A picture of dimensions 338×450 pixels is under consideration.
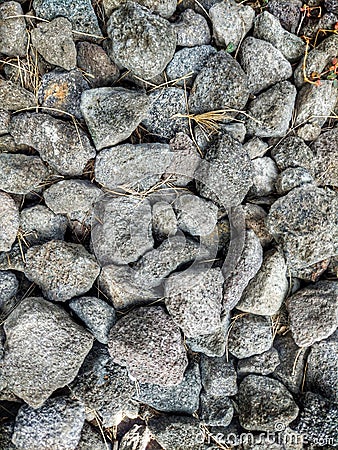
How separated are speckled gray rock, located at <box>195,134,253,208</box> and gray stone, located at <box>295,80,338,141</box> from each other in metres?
0.31

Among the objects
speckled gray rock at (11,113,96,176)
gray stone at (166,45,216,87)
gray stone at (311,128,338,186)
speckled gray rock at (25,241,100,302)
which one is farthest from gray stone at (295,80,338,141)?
speckled gray rock at (25,241,100,302)

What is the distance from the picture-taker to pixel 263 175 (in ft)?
6.61

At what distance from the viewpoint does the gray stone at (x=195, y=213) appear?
1.90 metres

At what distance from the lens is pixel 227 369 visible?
6.61 ft

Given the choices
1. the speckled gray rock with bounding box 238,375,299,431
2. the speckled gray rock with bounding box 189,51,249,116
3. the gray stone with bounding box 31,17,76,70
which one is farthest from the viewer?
the speckled gray rock with bounding box 238,375,299,431

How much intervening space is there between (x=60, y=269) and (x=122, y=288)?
0.89ft

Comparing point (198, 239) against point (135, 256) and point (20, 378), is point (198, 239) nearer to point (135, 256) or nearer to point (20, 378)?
point (135, 256)

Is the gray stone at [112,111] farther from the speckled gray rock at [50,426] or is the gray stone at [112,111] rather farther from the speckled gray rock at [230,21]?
the speckled gray rock at [50,426]

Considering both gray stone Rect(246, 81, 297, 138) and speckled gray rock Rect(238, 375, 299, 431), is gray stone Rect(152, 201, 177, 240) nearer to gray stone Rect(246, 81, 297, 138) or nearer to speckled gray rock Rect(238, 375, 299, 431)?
gray stone Rect(246, 81, 297, 138)

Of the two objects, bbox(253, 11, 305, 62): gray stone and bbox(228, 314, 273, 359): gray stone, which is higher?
bbox(253, 11, 305, 62): gray stone

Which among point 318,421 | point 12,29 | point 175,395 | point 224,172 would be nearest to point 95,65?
point 12,29

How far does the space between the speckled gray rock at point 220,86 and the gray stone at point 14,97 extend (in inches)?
26.5

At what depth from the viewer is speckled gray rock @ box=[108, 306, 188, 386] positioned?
1.85 m

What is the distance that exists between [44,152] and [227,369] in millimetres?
1236
